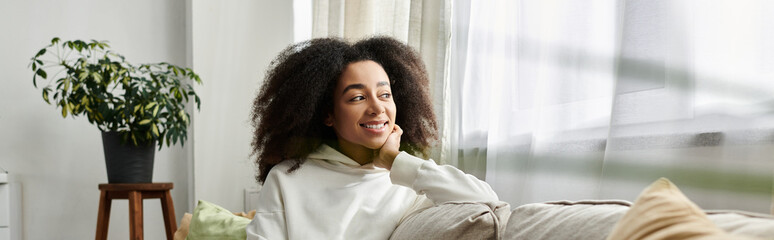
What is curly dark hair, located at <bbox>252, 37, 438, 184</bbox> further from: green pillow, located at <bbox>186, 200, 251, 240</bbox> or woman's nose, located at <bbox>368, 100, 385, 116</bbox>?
green pillow, located at <bbox>186, 200, 251, 240</bbox>

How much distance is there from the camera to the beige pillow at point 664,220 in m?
0.67

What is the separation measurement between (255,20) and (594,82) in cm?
206

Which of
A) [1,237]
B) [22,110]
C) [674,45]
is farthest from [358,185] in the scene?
[22,110]

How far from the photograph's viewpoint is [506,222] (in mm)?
1147

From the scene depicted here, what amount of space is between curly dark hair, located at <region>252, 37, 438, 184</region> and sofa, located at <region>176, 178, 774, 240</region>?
0.85 feet

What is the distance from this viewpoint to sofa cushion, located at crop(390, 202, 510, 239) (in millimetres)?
1098

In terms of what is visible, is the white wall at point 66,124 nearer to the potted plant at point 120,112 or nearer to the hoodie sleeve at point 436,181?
the potted plant at point 120,112

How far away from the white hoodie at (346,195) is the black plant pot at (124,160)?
163 cm

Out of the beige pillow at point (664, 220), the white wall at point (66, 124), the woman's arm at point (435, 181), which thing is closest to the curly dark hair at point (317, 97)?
the woman's arm at point (435, 181)

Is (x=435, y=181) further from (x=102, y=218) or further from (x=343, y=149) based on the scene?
(x=102, y=218)

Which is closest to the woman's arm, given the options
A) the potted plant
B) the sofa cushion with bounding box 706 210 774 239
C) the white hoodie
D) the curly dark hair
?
the white hoodie

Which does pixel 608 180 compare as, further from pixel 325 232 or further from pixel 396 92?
pixel 325 232

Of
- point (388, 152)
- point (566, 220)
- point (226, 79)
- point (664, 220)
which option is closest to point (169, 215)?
point (226, 79)

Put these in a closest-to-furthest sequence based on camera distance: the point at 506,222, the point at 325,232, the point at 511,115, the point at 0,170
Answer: the point at 506,222 < the point at 325,232 < the point at 511,115 < the point at 0,170
